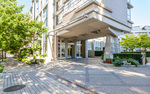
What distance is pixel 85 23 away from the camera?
1095cm

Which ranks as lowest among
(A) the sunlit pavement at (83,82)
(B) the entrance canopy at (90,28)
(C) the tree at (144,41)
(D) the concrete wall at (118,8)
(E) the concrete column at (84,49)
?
(A) the sunlit pavement at (83,82)

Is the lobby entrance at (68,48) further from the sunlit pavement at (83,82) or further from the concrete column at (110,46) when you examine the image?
the sunlit pavement at (83,82)

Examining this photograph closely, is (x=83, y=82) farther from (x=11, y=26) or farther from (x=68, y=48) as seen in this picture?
(x=68, y=48)

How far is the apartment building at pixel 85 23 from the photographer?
10172 mm

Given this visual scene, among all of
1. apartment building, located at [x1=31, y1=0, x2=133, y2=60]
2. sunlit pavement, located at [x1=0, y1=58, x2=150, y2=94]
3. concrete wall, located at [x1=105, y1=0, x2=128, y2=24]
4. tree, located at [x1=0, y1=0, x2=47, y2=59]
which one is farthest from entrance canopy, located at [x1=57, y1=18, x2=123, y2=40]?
sunlit pavement, located at [x1=0, y1=58, x2=150, y2=94]

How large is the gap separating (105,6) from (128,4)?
782 cm

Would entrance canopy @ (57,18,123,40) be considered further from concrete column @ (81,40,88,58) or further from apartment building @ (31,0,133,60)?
concrete column @ (81,40,88,58)

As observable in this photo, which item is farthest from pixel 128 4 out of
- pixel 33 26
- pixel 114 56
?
pixel 33 26

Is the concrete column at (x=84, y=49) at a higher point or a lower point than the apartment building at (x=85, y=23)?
lower

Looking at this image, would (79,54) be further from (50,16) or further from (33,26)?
(33,26)

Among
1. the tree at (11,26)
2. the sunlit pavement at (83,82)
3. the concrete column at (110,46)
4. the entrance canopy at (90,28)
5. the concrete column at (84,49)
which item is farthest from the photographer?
the concrete column at (84,49)

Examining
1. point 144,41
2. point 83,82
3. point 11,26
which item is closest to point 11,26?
point 11,26

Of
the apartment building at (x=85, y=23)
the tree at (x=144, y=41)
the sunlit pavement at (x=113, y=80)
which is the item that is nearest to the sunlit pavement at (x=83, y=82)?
the sunlit pavement at (x=113, y=80)

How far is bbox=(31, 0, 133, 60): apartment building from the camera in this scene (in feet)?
33.4
